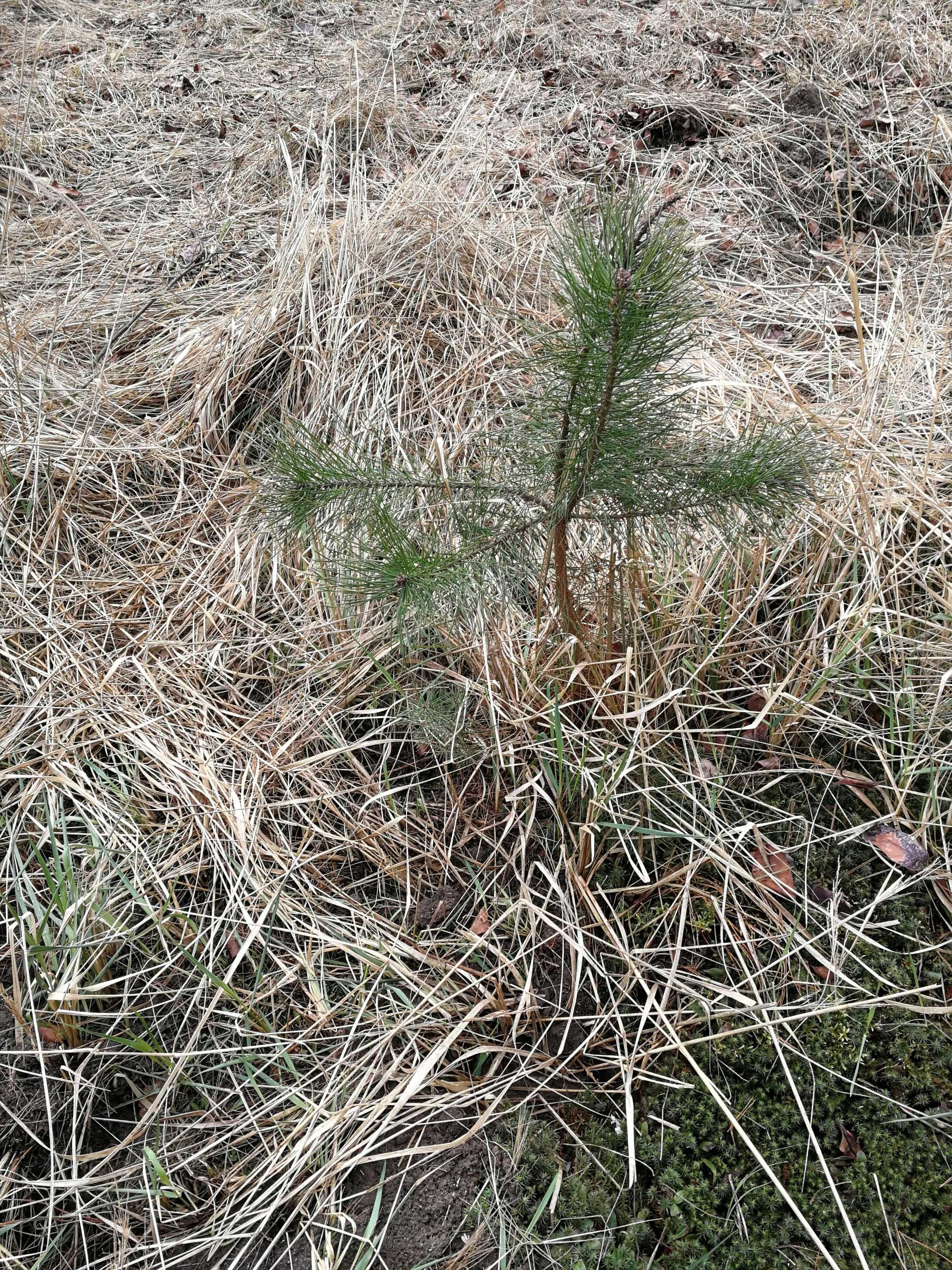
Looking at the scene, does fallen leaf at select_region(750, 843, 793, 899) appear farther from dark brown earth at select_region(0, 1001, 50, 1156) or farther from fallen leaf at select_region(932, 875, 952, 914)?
dark brown earth at select_region(0, 1001, 50, 1156)

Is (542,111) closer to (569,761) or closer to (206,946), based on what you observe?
(569,761)

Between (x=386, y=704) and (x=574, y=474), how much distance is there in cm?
84

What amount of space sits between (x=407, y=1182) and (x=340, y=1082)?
20 cm

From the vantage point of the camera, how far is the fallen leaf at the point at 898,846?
67.8 inches

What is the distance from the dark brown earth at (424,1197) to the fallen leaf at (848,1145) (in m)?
0.62

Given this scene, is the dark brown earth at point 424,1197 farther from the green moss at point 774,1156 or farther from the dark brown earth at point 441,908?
the dark brown earth at point 441,908

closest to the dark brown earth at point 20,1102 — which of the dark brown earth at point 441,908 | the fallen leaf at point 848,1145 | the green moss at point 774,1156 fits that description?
the dark brown earth at point 441,908

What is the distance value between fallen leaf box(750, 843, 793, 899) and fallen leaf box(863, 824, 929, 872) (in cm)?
19

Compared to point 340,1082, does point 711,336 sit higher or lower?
higher

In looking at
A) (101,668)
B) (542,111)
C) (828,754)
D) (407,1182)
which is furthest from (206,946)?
(542,111)

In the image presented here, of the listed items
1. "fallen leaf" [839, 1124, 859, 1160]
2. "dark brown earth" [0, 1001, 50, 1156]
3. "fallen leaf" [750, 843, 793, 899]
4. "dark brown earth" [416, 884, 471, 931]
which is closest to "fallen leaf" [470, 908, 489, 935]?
"dark brown earth" [416, 884, 471, 931]

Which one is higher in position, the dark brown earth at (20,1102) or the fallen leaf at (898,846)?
the fallen leaf at (898,846)

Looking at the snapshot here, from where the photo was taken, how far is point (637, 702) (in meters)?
1.84

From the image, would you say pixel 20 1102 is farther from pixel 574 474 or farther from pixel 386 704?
pixel 574 474
